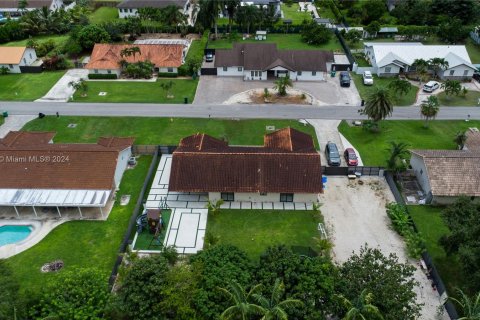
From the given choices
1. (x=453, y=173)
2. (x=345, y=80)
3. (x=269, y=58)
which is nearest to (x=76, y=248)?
(x=453, y=173)

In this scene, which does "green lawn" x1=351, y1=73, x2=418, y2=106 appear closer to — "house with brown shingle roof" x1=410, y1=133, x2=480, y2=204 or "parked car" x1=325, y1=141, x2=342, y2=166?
"parked car" x1=325, y1=141, x2=342, y2=166

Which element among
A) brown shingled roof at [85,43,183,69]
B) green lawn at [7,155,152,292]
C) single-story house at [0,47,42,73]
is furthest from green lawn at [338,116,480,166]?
single-story house at [0,47,42,73]

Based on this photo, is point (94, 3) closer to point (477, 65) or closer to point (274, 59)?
point (274, 59)

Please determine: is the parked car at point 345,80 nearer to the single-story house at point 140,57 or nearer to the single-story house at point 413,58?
the single-story house at point 413,58

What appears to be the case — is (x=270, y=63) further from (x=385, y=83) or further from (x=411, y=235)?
(x=411, y=235)

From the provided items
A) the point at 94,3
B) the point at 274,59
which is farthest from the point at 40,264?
the point at 94,3
